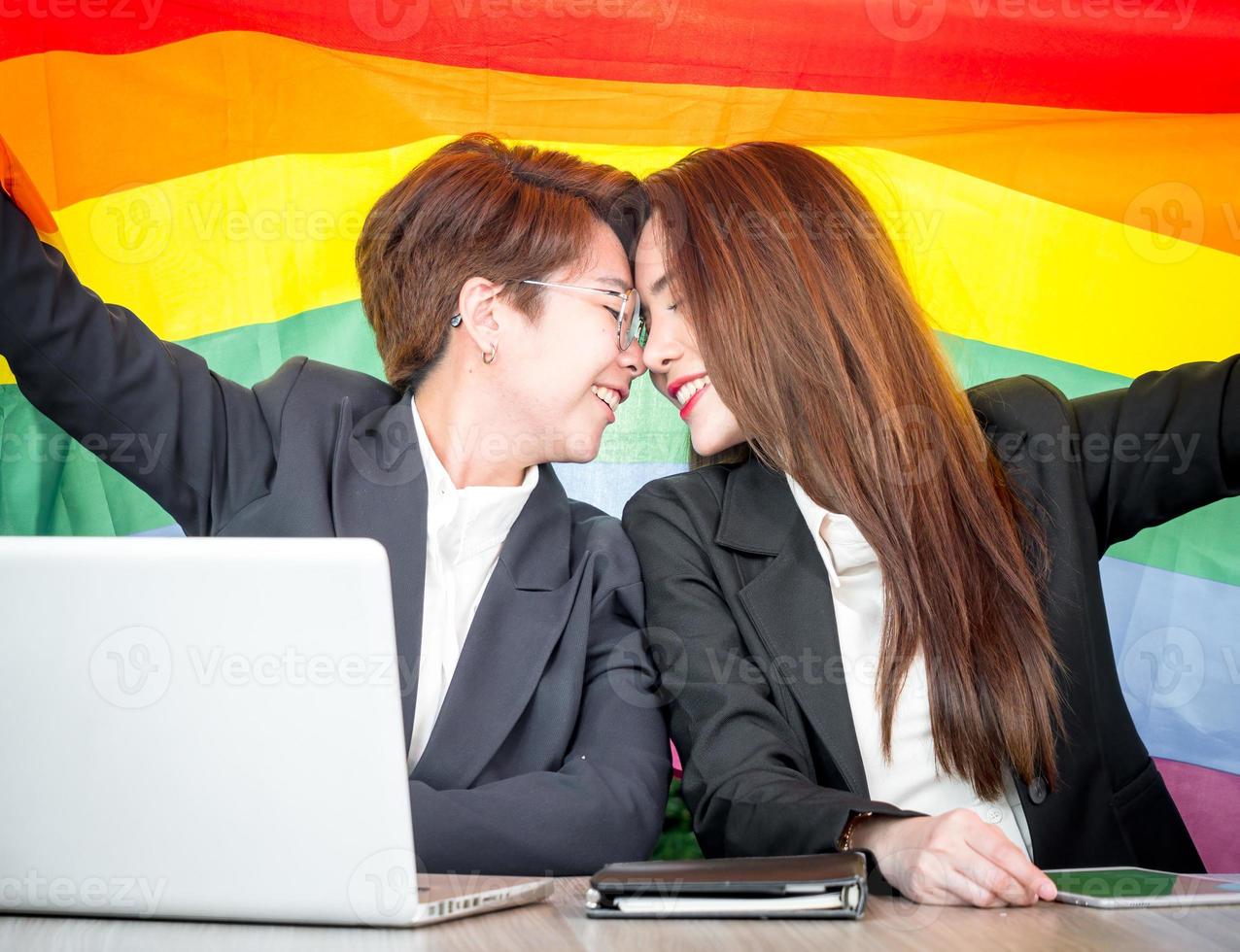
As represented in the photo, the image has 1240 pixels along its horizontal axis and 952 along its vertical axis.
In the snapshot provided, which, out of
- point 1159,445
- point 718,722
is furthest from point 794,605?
point 1159,445

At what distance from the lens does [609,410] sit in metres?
2.02

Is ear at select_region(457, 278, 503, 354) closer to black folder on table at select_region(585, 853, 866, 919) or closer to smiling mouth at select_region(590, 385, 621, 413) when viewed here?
smiling mouth at select_region(590, 385, 621, 413)

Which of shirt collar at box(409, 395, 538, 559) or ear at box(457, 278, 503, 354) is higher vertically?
ear at box(457, 278, 503, 354)

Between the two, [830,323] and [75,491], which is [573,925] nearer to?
[830,323]

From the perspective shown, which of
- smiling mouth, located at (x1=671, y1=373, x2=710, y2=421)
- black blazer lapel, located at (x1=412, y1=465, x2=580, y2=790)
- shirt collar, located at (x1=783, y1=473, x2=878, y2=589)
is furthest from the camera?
smiling mouth, located at (x1=671, y1=373, x2=710, y2=421)

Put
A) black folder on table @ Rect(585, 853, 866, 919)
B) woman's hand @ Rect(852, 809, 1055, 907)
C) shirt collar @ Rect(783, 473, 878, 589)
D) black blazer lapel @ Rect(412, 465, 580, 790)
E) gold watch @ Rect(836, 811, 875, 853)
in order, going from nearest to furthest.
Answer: black folder on table @ Rect(585, 853, 866, 919) < woman's hand @ Rect(852, 809, 1055, 907) < gold watch @ Rect(836, 811, 875, 853) < black blazer lapel @ Rect(412, 465, 580, 790) < shirt collar @ Rect(783, 473, 878, 589)

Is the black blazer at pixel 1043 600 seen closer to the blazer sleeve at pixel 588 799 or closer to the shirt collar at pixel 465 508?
the blazer sleeve at pixel 588 799

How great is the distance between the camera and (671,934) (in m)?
0.92

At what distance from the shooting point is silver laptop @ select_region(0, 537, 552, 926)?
0.89 m

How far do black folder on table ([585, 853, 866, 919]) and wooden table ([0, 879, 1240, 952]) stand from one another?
0.6 inches

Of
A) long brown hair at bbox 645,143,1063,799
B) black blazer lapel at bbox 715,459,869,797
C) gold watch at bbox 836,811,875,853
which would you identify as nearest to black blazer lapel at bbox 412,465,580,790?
black blazer lapel at bbox 715,459,869,797

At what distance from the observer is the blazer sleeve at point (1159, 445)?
1730 mm

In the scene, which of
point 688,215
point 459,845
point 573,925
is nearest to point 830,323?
point 688,215

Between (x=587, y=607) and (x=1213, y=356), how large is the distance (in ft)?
4.40
